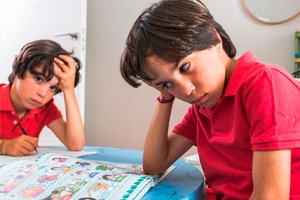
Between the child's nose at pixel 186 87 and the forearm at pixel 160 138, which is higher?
the child's nose at pixel 186 87

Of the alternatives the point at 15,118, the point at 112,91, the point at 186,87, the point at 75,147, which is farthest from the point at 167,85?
the point at 112,91

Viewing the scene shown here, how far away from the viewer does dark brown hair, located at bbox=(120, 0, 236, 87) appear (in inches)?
21.6

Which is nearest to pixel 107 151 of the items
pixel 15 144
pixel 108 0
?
pixel 15 144

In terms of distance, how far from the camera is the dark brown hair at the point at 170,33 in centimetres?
55

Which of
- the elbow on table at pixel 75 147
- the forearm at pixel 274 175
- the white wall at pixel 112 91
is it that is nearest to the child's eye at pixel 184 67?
the forearm at pixel 274 175

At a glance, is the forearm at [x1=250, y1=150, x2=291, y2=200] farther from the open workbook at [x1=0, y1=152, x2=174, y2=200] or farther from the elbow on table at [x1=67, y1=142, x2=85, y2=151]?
the elbow on table at [x1=67, y1=142, x2=85, y2=151]

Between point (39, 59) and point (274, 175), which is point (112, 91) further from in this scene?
point (274, 175)

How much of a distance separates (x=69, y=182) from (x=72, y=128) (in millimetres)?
518

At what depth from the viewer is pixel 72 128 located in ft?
3.58

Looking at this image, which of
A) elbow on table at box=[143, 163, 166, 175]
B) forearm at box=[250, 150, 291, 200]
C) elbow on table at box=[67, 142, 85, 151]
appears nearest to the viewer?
forearm at box=[250, 150, 291, 200]

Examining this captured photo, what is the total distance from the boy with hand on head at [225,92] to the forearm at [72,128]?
1.44 feet

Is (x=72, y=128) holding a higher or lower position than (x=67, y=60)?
lower

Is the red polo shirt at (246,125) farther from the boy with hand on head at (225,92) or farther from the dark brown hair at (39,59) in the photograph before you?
the dark brown hair at (39,59)

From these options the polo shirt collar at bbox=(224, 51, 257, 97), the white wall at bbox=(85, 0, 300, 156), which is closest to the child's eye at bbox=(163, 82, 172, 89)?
the polo shirt collar at bbox=(224, 51, 257, 97)
